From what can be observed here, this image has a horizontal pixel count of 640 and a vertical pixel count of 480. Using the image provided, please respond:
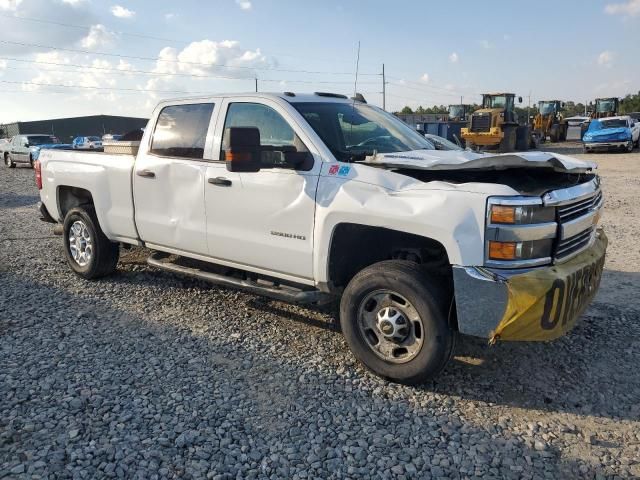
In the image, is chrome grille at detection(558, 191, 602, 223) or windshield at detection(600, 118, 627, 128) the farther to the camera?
windshield at detection(600, 118, 627, 128)

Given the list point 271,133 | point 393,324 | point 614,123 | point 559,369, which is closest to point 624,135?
point 614,123

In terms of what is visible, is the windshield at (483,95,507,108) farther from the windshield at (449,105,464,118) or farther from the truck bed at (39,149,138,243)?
the truck bed at (39,149,138,243)

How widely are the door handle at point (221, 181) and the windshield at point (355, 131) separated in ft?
2.83

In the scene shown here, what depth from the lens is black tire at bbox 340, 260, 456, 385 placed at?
357cm

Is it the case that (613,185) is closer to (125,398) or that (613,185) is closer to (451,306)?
(451,306)

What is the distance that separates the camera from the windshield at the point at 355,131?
4328mm

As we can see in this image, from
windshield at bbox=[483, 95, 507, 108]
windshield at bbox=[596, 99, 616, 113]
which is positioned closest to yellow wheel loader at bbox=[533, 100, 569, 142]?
windshield at bbox=[596, 99, 616, 113]

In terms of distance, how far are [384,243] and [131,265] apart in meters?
4.02

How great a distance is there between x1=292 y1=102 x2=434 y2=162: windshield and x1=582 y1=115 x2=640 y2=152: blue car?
2744cm

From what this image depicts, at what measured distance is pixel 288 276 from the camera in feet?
14.5

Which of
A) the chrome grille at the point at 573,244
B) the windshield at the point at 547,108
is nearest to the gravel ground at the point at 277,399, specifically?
the chrome grille at the point at 573,244

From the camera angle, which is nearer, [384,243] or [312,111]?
[384,243]

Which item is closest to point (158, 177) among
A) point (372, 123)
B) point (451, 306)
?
point (372, 123)

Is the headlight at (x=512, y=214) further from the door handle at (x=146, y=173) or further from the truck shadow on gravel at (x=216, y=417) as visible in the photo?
the door handle at (x=146, y=173)
